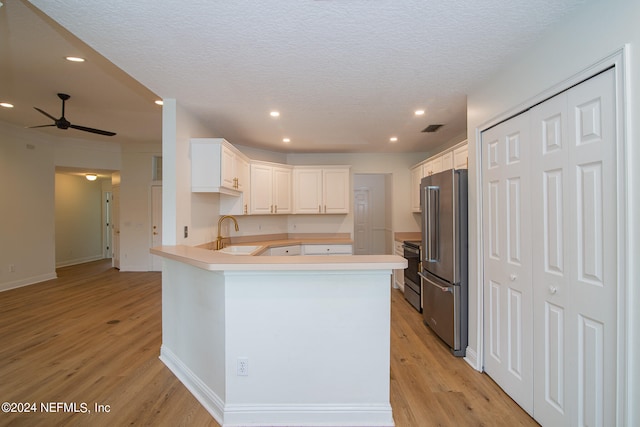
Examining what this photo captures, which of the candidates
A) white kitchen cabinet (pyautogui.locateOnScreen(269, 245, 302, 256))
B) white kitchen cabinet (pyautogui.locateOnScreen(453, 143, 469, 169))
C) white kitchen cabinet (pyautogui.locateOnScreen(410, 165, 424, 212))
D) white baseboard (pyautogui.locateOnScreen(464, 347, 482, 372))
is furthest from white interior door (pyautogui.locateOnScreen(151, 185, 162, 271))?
white baseboard (pyautogui.locateOnScreen(464, 347, 482, 372))

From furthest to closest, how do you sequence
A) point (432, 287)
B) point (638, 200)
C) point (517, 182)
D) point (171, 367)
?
point (432, 287) → point (171, 367) → point (517, 182) → point (638, 200)

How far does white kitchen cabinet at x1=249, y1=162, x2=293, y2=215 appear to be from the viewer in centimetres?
461

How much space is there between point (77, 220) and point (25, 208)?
9.69 ft

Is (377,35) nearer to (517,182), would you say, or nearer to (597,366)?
(517,182)

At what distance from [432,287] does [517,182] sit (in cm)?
159

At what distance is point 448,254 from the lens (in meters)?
2.92

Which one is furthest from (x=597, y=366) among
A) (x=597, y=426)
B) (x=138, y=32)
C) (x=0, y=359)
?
(x=0, y=359)

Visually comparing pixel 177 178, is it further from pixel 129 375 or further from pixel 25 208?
pixel 25 208

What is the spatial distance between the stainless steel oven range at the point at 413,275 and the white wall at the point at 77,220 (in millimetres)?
8014

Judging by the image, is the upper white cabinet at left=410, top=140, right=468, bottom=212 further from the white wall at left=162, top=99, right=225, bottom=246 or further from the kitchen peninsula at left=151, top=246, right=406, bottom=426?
the white wall at left=162, top=99, right=225, bottom=246

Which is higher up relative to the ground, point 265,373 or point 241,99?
point 241,99

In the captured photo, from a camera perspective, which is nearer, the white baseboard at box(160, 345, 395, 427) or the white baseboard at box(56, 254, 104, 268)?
the white baseboard at box(160, 345, 395, 427)

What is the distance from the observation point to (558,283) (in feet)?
5.80

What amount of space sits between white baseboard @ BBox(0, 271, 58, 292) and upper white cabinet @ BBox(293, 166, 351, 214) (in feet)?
15.9
